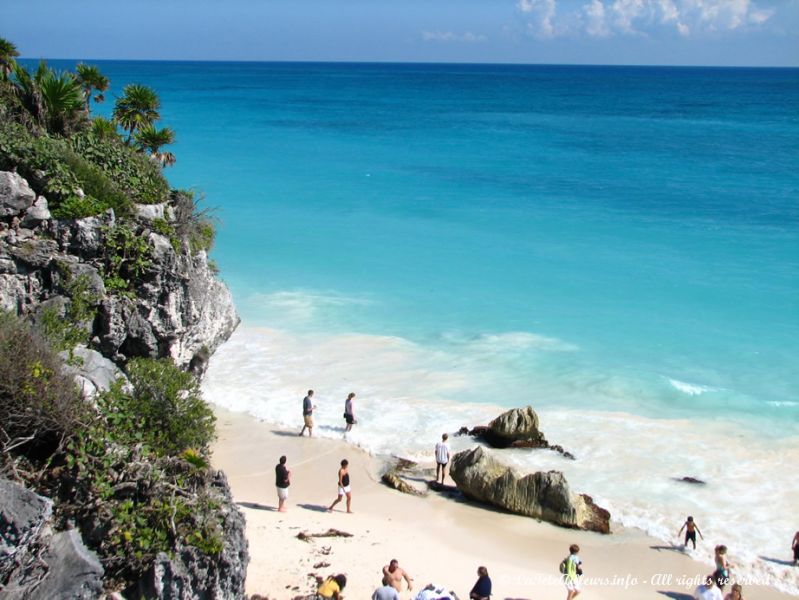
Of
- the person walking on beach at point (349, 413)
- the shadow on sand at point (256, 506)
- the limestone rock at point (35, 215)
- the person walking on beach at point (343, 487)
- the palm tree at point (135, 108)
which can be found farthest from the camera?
the palm tree at point (135, 108)

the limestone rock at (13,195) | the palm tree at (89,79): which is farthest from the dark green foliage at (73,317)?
the palm tree at (89,79)

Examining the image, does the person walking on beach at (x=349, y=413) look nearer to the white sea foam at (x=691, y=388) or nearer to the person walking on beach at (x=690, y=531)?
the person walking on beach at (x=690, y=531)

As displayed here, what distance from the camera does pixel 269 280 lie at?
32.8 metres

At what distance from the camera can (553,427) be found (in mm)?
20266

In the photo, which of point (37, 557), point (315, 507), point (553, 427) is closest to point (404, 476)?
point (315, 507)

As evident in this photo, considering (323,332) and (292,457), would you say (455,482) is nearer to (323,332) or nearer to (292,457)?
(292,457)

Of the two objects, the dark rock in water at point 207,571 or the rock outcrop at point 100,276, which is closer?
the dark rock in water at point 207,571

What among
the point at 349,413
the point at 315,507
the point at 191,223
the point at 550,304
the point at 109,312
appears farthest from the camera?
the point at 550,304

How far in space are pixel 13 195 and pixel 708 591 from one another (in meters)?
13.6

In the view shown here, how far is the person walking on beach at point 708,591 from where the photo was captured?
1285 cm

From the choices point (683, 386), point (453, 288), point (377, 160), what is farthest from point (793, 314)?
point (377, 160)

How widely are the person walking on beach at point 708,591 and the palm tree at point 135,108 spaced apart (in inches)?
681

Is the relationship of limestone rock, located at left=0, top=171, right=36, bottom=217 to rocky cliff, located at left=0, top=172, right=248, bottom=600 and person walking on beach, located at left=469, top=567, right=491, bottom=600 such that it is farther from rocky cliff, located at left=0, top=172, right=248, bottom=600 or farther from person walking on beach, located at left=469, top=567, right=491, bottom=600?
person walking on beach, located at left=469, top=567, right=491, bottom=600

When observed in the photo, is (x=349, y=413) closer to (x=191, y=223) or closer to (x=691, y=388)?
(x=191, y=223)
